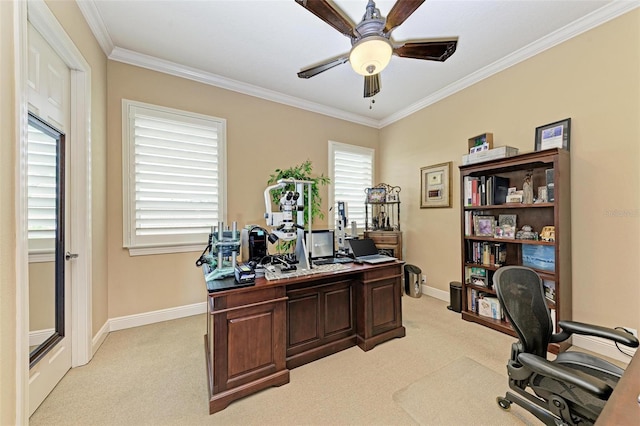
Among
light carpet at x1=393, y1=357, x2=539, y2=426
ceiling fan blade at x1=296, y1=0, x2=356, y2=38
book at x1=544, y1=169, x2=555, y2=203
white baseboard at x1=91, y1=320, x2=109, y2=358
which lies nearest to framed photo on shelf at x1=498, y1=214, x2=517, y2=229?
book at x1=544, y1=169, x2=555, y2=203

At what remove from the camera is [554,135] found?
2561mm

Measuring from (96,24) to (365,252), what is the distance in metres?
3.52

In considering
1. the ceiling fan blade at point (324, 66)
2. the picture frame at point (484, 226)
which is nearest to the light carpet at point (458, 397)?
the picture frame at point (484, 226)

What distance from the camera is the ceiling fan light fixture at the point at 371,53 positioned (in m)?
1.64

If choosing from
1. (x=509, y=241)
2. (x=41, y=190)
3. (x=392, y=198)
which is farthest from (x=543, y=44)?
(x=41, y=190)

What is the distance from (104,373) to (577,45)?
210 inches

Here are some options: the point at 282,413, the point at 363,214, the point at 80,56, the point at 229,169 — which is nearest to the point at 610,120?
the point at 363,214

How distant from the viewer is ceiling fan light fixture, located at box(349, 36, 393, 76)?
1642mm

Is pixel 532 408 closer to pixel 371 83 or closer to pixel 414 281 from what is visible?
pixel 414 281

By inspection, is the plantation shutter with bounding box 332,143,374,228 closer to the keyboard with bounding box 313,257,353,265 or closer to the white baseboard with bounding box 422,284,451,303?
the white baseboard with bounding box 422,284,451,303

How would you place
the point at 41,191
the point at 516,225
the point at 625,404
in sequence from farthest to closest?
the point at 516,225 < the point at 41,191 < the point at 625,404

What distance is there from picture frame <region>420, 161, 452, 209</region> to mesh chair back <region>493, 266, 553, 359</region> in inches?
89.3

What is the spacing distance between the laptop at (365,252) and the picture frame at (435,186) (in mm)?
1664

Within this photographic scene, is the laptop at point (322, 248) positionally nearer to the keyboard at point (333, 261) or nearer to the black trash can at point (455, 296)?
the keyboard at point (333, 261)
